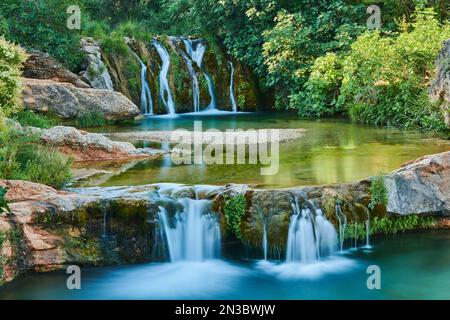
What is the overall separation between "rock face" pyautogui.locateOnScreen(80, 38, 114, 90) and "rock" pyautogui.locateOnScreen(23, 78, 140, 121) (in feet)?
6.14

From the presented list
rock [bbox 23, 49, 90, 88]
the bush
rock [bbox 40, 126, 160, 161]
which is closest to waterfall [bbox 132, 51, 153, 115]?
rock [bbox 23, 49, 90, 88]

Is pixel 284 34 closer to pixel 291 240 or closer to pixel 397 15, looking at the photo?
pixel 397 15

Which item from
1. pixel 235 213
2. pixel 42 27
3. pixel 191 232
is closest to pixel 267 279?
pixel 235 213

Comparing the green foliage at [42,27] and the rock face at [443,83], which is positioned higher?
the green foliage at [42,27]

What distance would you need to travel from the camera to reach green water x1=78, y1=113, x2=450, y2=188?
8547 millimetres

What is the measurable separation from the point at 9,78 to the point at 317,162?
641cm

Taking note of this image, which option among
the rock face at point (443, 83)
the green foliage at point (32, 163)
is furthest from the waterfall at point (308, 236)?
the rock face at point (443, 83)

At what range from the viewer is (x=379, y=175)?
8.09m

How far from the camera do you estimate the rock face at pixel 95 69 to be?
18.5 meters

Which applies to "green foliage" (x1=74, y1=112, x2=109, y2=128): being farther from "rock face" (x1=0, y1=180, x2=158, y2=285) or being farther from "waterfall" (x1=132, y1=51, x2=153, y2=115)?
"rock face" (x1=0, y1=180, x2=158, y2=285)

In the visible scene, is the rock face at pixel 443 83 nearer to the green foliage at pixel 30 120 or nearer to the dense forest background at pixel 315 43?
the dense forest background at pixel 315 43

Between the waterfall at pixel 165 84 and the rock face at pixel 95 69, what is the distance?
6.30 ft

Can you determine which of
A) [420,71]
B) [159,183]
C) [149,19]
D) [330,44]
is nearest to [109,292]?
[159,183]

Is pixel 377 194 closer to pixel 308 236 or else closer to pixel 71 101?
pixel 308 236
